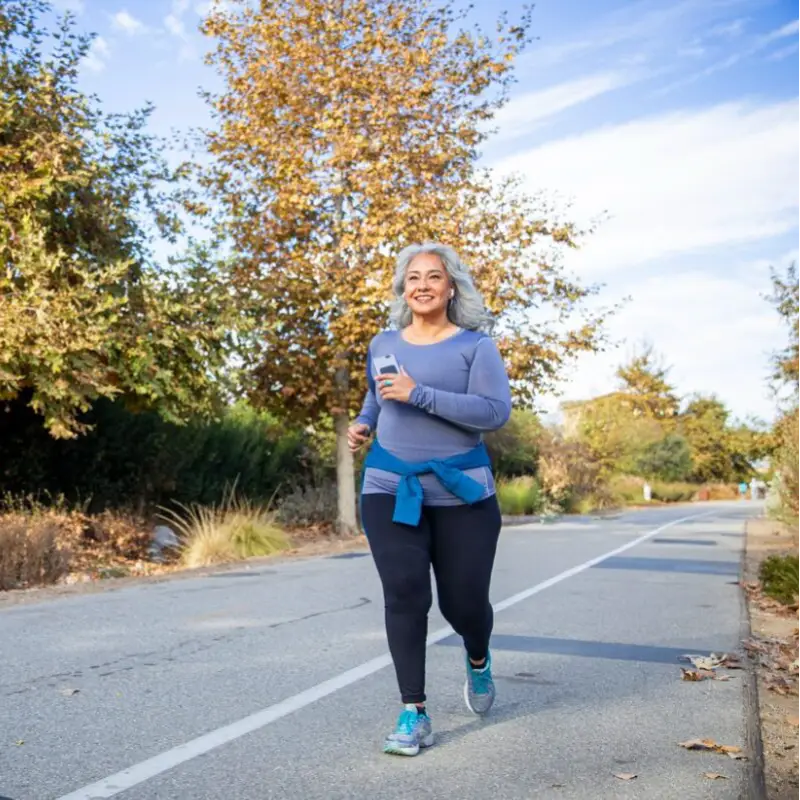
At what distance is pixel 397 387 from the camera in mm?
4258

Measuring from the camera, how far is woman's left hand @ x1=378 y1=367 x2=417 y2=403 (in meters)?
4.24

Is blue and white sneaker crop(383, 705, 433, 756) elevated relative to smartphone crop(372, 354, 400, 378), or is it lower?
lower

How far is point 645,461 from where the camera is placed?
58.6 meters

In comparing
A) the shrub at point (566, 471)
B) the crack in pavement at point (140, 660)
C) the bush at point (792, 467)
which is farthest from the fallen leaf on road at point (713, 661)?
the shrub at point (566, 471)

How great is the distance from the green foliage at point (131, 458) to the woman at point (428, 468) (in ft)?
41.5

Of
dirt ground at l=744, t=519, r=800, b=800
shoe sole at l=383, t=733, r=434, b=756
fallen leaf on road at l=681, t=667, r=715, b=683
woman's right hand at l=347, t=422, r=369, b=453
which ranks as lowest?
dirt ground at l=744, t=519, r=800, b=800

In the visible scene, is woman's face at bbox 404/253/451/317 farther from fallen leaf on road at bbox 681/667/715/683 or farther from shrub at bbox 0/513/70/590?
shrub at bbox 0/513/70/590

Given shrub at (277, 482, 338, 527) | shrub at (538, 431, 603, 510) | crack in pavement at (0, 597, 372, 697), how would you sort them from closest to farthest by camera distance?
crack in pavement at (0, 597, 372, 697) → shrub at (277, 482, 338, 527) → shrub at (538, 431, 603, 510)

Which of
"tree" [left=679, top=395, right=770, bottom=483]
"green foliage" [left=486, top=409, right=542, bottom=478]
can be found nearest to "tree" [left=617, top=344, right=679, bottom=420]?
"tree" [left=679, top=395, right=770, bottom=483]

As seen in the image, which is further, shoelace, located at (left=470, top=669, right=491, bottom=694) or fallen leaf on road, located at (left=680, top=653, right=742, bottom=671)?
Answer: fallen leaf on road, located at (left=680, top=653, right=742, bottom=671)

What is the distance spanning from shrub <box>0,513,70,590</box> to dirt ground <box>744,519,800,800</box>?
7690 mm

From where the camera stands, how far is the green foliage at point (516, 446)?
30375 mm

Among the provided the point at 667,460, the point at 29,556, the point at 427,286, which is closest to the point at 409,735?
the point at 427,286

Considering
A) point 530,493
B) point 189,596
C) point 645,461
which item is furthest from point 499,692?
point 645,461
